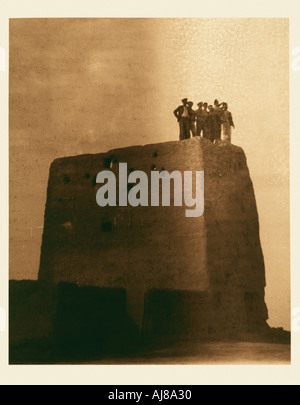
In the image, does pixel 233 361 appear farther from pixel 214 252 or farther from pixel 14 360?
pixel 14 360

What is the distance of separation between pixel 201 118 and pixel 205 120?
0.27ft

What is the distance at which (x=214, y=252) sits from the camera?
51.6 ft

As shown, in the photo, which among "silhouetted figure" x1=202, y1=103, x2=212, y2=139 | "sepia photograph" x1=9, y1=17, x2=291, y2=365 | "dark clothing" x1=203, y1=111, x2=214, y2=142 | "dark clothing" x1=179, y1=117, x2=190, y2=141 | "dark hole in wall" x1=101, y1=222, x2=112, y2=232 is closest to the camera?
"sepia photograph" x1=9, y1=17, x2=291, y2=365

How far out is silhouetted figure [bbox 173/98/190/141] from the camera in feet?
51.7

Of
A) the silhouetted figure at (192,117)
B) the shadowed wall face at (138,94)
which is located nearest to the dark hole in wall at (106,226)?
the shadowed wall face at (138,94)

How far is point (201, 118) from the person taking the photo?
16.0m

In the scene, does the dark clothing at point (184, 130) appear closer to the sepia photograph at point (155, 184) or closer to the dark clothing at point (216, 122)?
the sepia photograph at point (155, 184)

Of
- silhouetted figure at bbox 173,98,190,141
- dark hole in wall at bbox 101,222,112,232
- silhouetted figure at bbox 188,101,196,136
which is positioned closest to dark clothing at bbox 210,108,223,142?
silhouetted figure at bbox 188,101,196,136

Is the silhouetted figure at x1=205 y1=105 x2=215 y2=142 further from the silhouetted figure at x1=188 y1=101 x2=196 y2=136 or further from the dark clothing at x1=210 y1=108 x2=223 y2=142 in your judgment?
the silhouetted figure at x1=188 y1=101 x2=196 y2=136

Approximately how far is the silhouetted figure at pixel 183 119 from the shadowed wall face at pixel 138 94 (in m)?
0.13

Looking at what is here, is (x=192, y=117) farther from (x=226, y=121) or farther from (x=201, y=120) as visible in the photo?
(x=226, y=121)

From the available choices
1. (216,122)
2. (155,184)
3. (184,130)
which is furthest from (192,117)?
(155,184)

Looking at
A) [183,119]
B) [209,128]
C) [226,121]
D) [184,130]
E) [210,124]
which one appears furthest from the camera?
[209,128]

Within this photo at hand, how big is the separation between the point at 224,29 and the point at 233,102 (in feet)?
4.15
